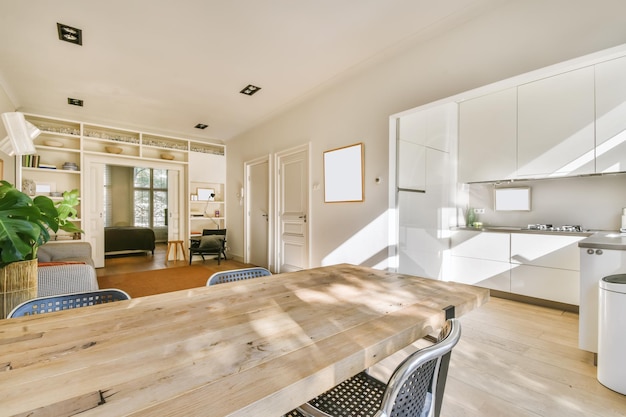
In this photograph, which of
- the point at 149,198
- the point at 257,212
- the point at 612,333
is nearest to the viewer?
the point at 612,333

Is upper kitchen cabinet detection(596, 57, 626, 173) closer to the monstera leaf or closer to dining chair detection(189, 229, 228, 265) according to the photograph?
the monstera leaf

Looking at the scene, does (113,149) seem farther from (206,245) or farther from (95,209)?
(206,245)

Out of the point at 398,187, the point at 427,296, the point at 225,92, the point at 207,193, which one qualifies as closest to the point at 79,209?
the point at 207,193

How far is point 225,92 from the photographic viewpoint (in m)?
4.34

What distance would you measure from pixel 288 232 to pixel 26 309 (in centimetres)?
382

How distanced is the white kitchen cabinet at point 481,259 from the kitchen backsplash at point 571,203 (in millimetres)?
496

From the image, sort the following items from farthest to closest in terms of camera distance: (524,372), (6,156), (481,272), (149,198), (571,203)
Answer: (149,198)
(6,156)
(481,272)
(571,203)
(524,372)

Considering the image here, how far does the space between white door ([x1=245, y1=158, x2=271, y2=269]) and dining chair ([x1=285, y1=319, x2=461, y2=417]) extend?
447cm

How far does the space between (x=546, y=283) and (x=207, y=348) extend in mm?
3309

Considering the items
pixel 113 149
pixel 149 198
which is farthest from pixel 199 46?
pixel 149 198

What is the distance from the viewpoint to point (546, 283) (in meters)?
2.80

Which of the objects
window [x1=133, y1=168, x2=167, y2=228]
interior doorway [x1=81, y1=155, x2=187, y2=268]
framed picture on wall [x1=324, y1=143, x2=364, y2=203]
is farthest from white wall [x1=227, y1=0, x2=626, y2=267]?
window [x1=133, y1=168, x2=167, y2=228]

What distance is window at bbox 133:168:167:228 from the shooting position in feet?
29.9

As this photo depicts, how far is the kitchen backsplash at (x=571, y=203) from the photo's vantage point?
2.72 m
